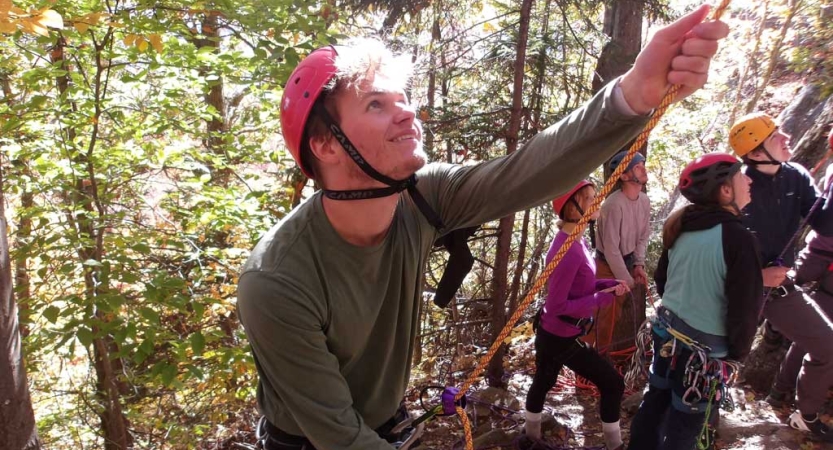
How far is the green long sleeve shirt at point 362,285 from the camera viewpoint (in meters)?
1.46

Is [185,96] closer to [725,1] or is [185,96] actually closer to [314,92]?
[314,92]

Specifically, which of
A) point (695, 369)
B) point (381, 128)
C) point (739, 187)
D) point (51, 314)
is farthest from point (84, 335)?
point (739, 187)

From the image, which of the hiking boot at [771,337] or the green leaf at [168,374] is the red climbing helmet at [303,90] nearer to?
the green leaf at [168,374]

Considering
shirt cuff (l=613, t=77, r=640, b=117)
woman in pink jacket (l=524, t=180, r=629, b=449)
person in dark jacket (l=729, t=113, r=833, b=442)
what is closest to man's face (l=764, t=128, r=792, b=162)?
person in dark jacket (l=729, t=113, r=833, b=442)

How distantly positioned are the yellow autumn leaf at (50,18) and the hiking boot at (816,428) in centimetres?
540

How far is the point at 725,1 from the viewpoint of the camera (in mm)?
1177

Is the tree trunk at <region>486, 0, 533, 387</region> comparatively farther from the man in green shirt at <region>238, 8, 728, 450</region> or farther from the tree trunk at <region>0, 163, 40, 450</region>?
the tree trunk at <region>0, 163, 40, 450</region>

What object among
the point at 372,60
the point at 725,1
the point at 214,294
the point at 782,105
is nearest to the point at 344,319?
the point at 372,60

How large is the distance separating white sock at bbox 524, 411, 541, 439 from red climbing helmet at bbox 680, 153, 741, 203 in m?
2.07

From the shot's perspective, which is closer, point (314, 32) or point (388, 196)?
point (388, 196)

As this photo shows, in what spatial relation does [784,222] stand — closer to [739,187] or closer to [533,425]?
[739,187]

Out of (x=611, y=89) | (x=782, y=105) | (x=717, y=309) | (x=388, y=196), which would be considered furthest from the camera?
(x=782, y=105)

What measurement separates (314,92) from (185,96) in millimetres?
3429

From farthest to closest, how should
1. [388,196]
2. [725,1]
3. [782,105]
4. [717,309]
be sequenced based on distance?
1. [782,105]
2. [717,309]
3. [388,196]
4. [725,1]
